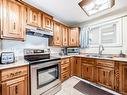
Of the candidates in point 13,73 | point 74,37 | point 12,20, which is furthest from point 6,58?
point 74,37

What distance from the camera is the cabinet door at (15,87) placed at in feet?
5.18

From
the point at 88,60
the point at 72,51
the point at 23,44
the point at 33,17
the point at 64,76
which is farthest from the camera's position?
the point at 72,51

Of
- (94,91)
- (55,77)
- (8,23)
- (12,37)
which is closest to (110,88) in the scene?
(94,91)

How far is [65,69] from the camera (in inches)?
134

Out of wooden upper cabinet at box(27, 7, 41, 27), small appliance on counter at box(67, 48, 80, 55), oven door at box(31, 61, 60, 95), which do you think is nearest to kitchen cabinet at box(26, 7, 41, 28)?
wooden upper cabinet at box(27, 7, 41, 27)

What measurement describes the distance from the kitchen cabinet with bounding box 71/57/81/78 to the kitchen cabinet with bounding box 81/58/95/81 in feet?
0.52

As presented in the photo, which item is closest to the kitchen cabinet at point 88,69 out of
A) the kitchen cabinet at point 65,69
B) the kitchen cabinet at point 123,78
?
the kitchen cabinet at point 65,69

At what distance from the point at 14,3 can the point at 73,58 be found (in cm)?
254

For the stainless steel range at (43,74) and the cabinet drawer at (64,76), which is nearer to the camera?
the stainless steel range at (43,74)

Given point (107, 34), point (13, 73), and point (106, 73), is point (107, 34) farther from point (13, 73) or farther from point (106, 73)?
point (13, 73)

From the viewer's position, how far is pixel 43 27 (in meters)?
2.78

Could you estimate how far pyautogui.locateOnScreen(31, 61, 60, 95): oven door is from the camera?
2.00 metres

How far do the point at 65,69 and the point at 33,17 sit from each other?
189 centimetres

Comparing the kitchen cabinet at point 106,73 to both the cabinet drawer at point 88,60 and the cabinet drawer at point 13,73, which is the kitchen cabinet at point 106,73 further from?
the cabinet drawer at point 13,73
